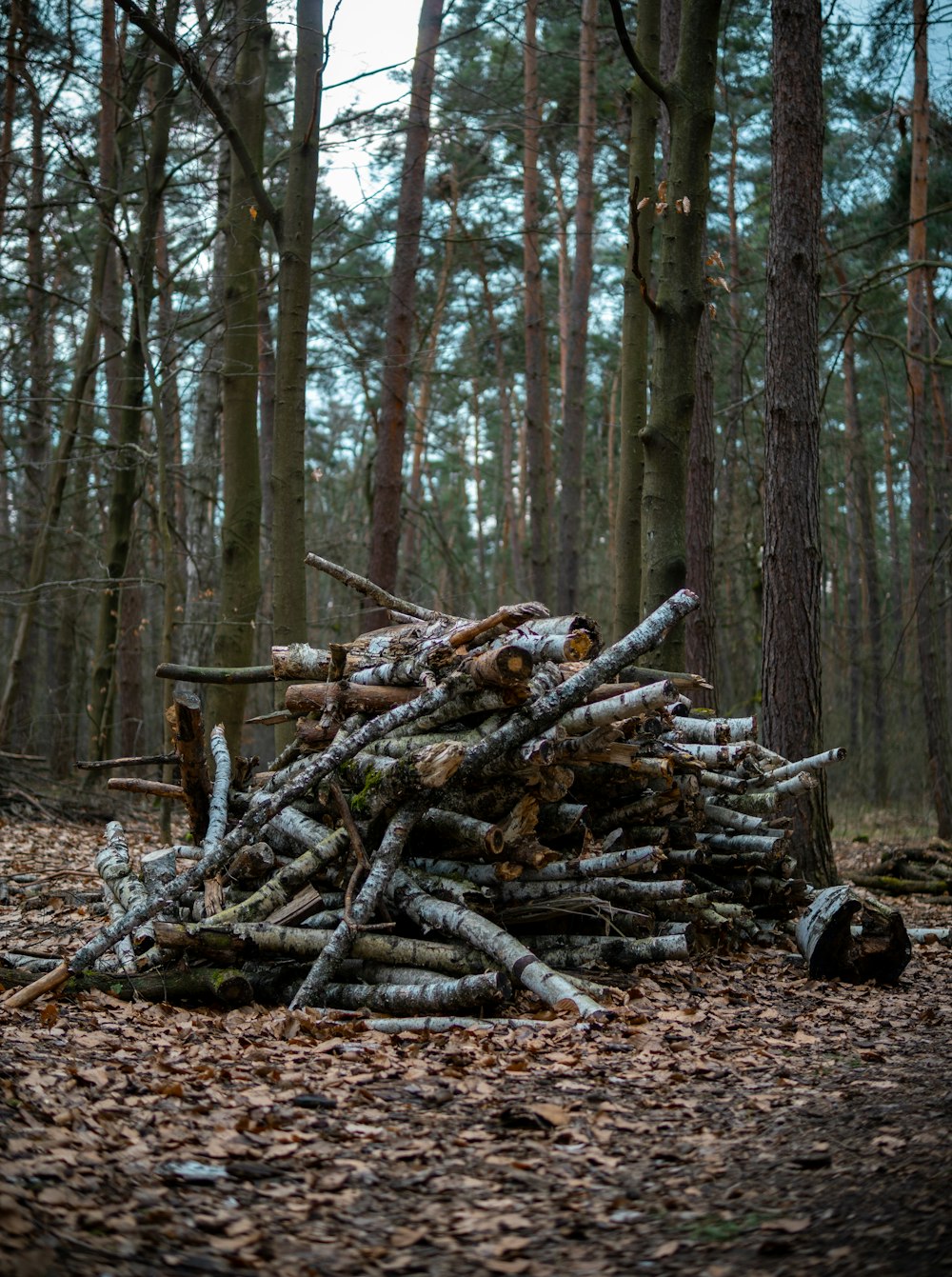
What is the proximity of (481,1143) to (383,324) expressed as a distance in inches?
582

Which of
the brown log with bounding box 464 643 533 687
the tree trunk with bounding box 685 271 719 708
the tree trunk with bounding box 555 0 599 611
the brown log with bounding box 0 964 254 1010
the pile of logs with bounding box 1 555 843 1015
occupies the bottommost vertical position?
the brown log with bounding box 0 964 254 1010

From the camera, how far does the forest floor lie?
2633mm

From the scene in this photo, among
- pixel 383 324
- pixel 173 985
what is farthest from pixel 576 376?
pixel 173 985

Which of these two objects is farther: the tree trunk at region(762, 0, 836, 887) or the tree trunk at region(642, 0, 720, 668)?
the tree trunk at region(642, 0, 720, 668)

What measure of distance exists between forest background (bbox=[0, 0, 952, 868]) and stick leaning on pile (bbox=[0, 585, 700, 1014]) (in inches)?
125

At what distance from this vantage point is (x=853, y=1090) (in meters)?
4.00

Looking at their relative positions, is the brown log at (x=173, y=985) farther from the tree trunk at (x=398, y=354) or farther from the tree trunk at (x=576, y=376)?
the tree trunk at (x=576, y=376)

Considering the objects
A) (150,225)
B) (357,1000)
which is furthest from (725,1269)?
(150,225)

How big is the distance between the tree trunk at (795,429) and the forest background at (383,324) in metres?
0.21

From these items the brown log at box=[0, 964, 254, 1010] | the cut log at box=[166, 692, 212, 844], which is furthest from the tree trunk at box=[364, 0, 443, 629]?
the brown log at box=[0, 964, 254, 1010]

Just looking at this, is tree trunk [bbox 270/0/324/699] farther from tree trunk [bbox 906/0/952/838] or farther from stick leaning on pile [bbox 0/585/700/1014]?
tree trunk [bbox 906/0/952/838]

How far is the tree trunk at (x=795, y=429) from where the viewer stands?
329 inches

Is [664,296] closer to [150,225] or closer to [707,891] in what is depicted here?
[707,891]

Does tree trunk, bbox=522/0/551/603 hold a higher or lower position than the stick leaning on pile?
higher
